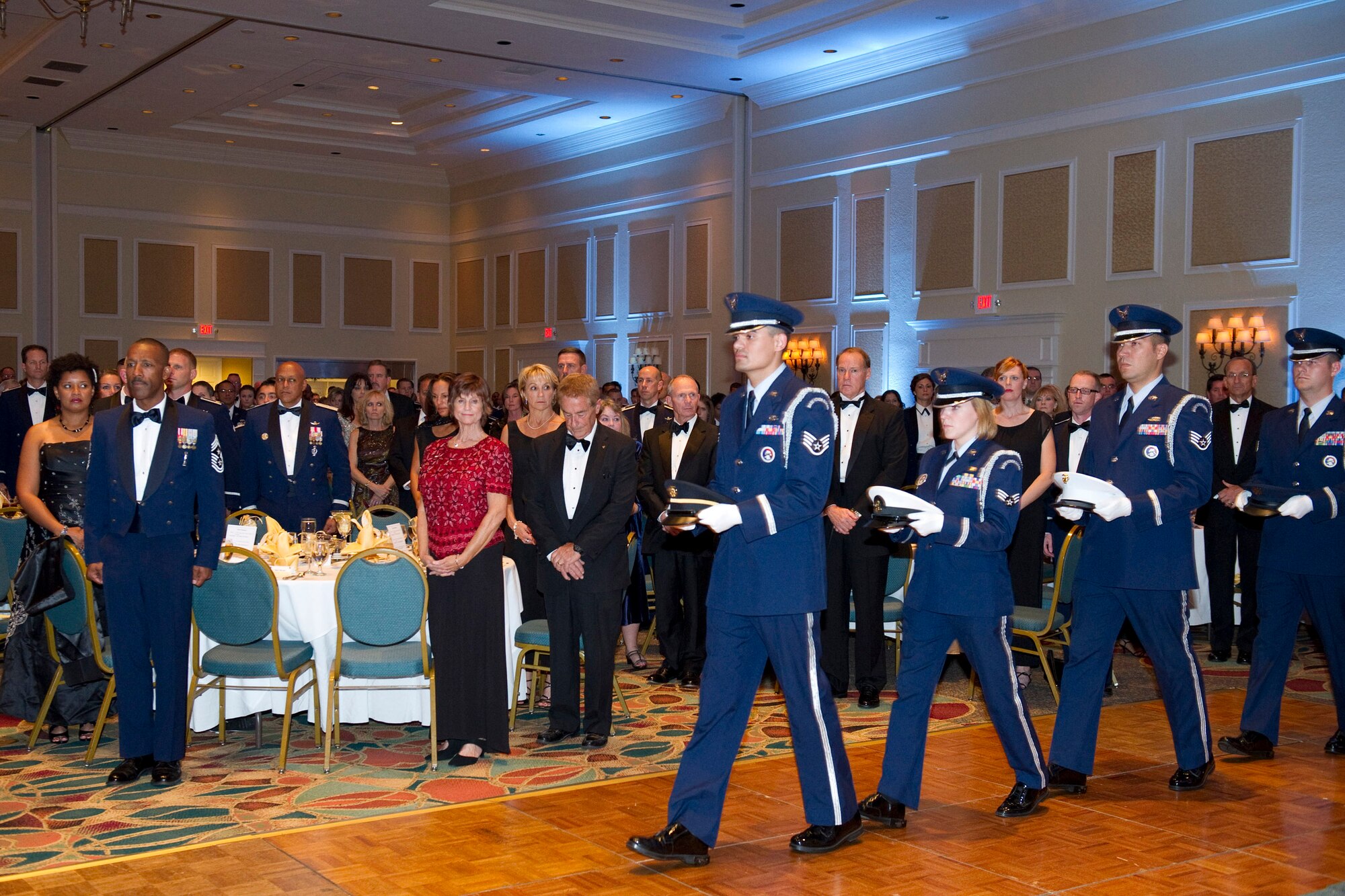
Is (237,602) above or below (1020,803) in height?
above

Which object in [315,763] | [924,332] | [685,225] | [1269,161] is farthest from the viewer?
[685,225]

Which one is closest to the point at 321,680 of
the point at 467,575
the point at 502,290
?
the point at 467,575

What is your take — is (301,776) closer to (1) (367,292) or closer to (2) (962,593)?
(2) (962,593)

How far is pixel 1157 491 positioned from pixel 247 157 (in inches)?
665

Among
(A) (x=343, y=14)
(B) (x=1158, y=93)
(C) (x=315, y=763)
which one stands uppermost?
(A) (x=343, y=14)

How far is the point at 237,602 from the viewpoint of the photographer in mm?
5211

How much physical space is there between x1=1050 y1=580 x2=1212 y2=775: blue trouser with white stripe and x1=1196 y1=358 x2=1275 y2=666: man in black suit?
10.0 ft

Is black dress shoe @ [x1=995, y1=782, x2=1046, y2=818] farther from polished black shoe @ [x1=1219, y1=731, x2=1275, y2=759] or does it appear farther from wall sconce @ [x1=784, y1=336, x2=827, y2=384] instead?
wall sconce @ [x1=784, y1=336, x2=827, y2=384]

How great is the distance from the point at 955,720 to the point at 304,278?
15.5 m

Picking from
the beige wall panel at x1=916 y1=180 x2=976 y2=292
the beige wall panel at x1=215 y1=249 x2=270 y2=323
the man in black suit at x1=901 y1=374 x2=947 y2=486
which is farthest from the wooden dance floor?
the beige wall panel at x1=215 y1=249 x2=270 y2=323

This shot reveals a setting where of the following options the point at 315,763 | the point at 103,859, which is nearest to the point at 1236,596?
the point at 315,763

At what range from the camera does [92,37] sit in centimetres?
1345

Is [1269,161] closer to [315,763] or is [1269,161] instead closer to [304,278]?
[315,763]

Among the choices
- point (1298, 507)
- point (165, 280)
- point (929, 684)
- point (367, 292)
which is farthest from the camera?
point (367, 292)
